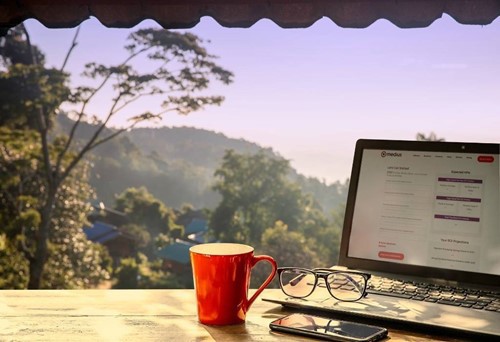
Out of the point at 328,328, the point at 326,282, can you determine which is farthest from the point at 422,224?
the point at 328,328

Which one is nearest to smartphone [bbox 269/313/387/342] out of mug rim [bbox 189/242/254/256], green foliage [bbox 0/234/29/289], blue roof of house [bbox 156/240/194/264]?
mug rim [bbox 189/242/254/256]

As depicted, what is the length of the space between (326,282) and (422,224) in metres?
0.28

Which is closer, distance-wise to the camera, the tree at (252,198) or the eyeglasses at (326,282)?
the eyeglasses at (326,282)

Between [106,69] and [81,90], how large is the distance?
0.25 metres

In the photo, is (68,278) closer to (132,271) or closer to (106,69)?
(132,271)

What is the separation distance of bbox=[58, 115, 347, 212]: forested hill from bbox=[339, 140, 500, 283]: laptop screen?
3437 millimetres

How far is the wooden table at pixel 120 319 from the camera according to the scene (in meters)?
1.03

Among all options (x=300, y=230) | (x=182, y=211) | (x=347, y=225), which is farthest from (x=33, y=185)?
(x=347, y=225)

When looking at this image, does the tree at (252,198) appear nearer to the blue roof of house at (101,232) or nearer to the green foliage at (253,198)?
the green foliage at (253,198)

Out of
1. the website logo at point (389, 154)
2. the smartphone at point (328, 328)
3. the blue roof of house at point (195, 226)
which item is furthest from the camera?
the blue roof of house at point (195, 226)

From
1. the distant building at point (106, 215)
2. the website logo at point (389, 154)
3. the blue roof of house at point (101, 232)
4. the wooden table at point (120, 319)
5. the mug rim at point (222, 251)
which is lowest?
the blue roof of house at point (101, 232)

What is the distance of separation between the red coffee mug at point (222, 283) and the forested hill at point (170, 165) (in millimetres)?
3780

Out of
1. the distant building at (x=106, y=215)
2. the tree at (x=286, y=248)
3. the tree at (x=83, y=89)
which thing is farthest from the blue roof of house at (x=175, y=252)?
the tree at (x=83, y=89)

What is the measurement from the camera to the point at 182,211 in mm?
4949
